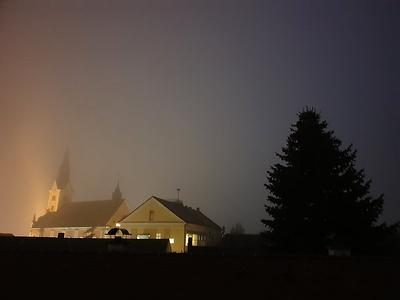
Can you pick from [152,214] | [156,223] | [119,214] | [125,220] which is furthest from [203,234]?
[119,214]

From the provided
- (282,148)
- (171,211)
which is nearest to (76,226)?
(171,211)

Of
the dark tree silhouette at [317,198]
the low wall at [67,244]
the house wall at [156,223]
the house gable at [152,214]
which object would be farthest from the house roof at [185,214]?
the dark tree silhouette at [317,198]

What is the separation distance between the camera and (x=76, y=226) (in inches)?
2913

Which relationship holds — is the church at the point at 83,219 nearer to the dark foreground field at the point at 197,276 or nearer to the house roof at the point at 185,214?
the house roof at the point at 185,214

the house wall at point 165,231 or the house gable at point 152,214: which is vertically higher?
the house gable at point 152,214

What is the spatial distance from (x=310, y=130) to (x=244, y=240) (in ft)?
83.3

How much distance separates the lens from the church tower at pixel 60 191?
97438mm

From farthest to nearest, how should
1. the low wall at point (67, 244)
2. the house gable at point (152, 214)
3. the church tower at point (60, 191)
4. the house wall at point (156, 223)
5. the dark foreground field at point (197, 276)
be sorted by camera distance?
the church tower at point (60, 191) < the house gable at point (152, 214) < the house wall at point (156, 223) < the low wall at point (67, 244) < the dark foreground field at point (197, 276)

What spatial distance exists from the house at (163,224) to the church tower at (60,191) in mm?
48119

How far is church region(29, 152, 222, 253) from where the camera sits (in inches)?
2007

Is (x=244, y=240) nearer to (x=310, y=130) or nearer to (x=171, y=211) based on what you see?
(x=171, y=211)

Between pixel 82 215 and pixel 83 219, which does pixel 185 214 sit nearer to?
pixel 83 219

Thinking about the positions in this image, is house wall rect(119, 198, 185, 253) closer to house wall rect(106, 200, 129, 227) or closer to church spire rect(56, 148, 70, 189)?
house wall rect(106, 200, 129, 227)

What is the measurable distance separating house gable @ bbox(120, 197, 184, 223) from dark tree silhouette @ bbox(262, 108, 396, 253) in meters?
23.7
